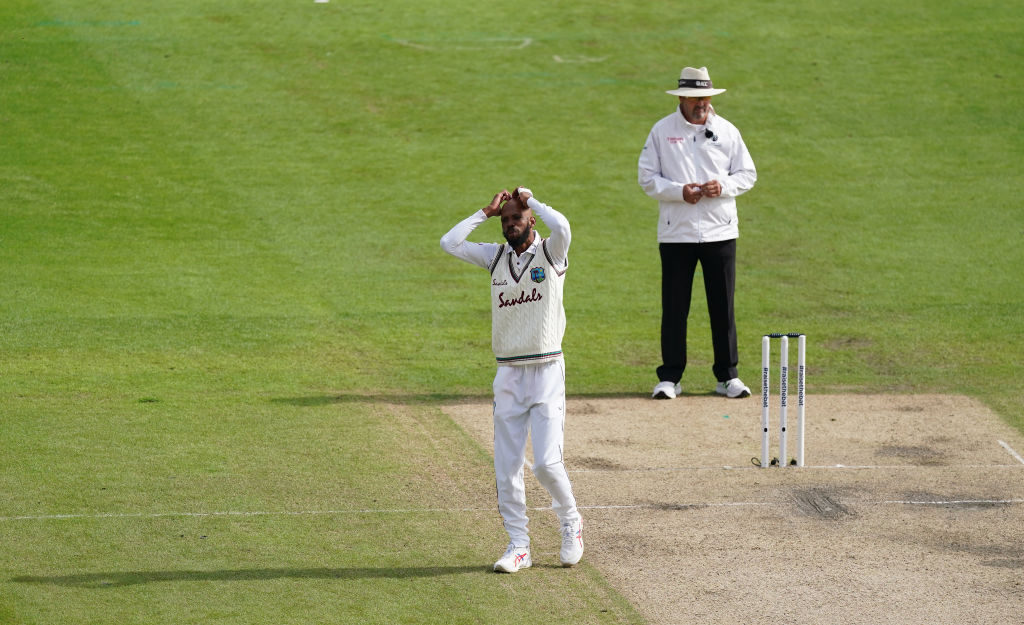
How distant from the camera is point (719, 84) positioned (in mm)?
20172

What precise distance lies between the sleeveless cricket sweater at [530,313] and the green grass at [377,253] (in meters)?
1.24

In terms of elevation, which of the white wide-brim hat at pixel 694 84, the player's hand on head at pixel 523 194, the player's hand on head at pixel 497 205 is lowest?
the player's hand on head at pixel 497 205

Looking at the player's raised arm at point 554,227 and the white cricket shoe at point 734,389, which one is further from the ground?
the player's raised arm at point 554,227

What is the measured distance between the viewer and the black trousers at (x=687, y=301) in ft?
38.4

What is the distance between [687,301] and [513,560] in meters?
4.79

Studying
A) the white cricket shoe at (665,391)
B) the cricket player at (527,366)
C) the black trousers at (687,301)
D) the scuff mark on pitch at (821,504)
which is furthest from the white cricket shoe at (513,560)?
the black trousers at (687,301)

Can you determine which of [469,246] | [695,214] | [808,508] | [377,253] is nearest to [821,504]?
[808,508]

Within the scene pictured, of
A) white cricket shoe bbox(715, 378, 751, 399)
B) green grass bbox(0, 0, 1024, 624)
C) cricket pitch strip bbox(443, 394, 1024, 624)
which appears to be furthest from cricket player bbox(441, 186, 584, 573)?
white cricket shoe bbox(715, 378, 751, 399)

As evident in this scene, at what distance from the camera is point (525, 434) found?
25.6 ft

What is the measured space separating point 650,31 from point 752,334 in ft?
32.3

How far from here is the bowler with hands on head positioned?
1158 centimetres

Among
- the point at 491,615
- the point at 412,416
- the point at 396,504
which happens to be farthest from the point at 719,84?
the point at 491,615

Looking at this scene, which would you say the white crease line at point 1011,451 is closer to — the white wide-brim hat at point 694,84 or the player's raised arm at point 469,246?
the white wide-brim hat at point 694,84

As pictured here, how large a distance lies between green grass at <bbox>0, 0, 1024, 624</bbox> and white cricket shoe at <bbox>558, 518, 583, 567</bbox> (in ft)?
0.42
